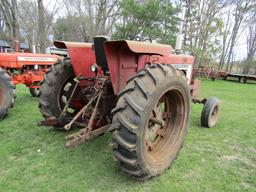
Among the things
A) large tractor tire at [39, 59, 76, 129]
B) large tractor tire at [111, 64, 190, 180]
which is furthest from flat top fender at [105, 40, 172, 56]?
large tractor tire at [39, 59, 76, 129]

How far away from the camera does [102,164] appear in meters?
2.67

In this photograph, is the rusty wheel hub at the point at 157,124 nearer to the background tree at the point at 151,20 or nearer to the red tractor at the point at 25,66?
the red tractor at the point at 25,66

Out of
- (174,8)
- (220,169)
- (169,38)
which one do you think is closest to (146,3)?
(174,8)

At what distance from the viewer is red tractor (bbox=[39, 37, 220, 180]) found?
207 cm

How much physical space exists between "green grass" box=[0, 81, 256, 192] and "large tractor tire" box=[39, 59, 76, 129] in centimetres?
45

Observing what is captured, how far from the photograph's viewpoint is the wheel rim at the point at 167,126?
8.56 feet

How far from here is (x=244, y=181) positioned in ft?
8.19

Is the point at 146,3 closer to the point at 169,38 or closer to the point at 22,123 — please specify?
the point at 169,38

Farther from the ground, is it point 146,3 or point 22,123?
point 146,3

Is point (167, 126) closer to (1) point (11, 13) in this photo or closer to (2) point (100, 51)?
(2) point (100, 51)

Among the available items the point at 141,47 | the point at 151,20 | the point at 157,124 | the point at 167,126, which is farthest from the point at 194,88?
the point at 151,20

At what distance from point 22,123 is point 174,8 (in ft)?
44.7

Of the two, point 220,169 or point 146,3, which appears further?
point 146,3

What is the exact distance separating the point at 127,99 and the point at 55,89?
1.57 metres
